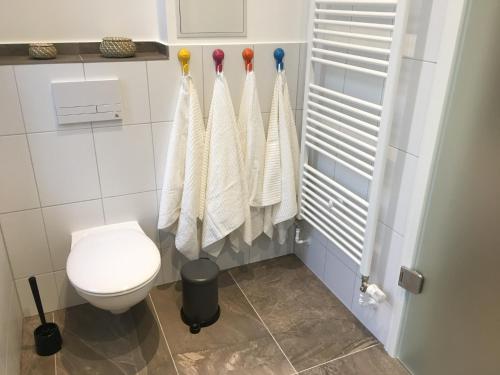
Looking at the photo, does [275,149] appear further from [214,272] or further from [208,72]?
[214,272]

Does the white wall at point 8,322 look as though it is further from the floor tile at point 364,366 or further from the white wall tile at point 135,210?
the floor tile at point 364,366

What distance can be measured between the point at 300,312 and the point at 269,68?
46.6 inches

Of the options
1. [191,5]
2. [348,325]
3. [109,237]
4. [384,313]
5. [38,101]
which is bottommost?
[348,325]

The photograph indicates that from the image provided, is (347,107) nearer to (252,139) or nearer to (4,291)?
(252,139)

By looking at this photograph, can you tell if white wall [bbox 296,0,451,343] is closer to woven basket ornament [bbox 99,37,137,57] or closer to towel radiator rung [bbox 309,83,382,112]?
towel radiator rung [bbox 309,83,382,112]

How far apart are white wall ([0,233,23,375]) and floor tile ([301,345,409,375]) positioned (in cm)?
112

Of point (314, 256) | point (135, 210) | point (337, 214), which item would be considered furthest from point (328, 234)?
point (135, 210)

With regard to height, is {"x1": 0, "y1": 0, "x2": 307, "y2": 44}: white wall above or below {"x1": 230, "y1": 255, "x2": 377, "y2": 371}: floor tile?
above

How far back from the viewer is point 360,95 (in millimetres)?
1736

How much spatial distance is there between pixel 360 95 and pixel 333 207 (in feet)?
1.68

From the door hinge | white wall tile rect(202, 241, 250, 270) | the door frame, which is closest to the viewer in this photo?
the door frame

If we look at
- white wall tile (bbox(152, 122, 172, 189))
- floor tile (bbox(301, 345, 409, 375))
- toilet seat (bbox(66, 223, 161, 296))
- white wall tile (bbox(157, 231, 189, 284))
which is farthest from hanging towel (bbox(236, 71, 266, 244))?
floor tile (bbox(301, 345, 409, 375))

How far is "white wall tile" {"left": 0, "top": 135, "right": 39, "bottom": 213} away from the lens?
1.71 m

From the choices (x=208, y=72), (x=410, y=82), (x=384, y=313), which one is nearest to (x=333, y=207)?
(x=384, y=313)
